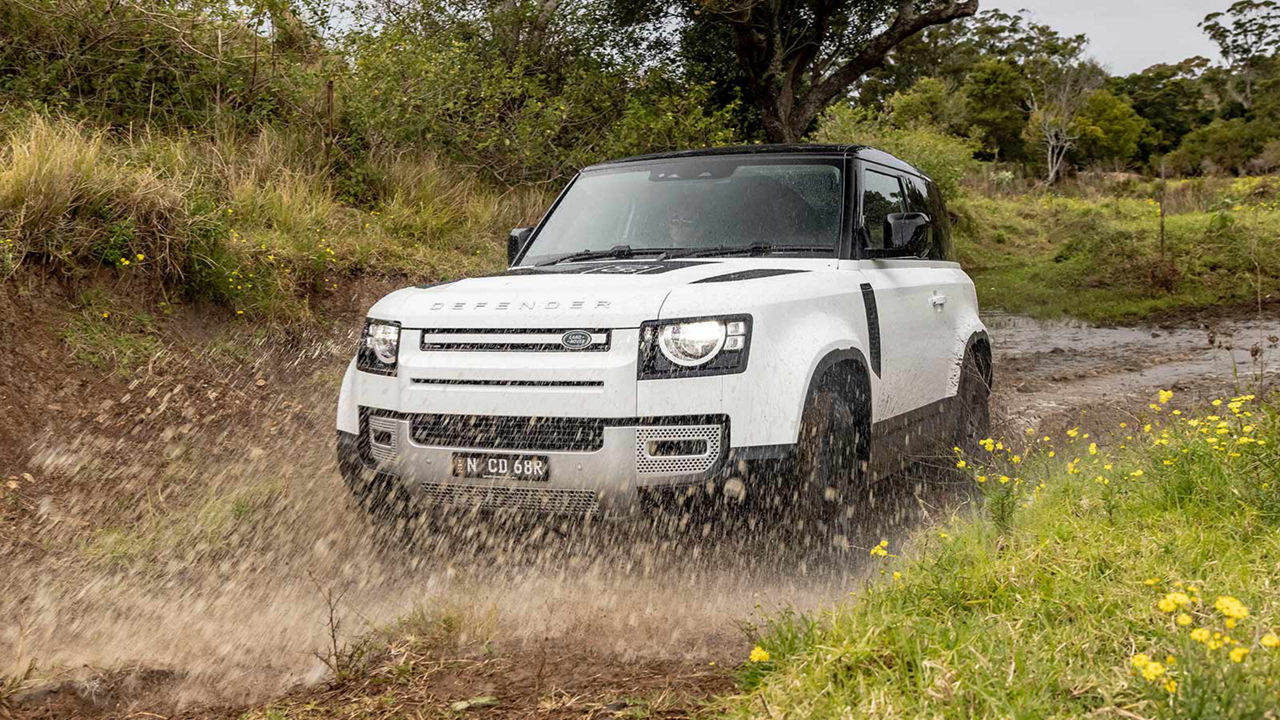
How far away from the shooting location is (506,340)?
4.20m

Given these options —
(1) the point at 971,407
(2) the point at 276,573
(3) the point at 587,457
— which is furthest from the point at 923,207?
(2) the point at 276,573

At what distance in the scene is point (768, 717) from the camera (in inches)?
107

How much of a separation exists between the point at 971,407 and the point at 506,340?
364 centimetres

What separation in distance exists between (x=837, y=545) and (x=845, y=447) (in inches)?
16.3

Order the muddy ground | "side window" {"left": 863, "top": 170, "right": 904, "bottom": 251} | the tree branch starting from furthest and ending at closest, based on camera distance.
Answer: the tree branch < "side window" {"left": 863, "top": 170, "right": 904, "bottom": 251} < the muddy ground

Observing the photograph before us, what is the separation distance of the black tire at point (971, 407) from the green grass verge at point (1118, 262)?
29.7 feet

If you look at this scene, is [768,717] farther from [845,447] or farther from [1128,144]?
[1128,144]

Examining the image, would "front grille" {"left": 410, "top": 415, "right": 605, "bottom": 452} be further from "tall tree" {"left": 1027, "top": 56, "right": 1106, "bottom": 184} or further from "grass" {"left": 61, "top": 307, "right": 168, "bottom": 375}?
"tall tree" {"left": 1027, "top": 56, "right": 1106, "bottom": 184}

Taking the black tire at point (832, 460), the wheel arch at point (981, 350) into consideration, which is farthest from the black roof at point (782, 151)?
the black tire at point (832, 460)

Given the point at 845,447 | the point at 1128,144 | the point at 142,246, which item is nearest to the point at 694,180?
the point at 845,447

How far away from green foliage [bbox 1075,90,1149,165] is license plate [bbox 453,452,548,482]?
5297cm

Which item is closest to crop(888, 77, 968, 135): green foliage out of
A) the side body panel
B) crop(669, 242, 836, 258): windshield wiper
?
crop(669, 242, 836, 258): windshield wiper

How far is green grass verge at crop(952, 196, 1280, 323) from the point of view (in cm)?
1650

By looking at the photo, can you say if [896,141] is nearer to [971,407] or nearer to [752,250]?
[971,407]
